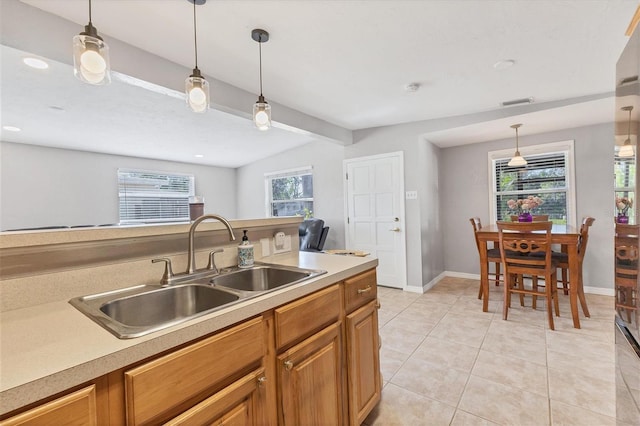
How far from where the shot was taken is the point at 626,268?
0.94 meters

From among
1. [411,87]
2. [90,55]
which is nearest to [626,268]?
[90,55]

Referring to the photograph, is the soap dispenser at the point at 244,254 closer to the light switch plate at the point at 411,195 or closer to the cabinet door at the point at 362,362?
the cabinet door at the point at 362,362

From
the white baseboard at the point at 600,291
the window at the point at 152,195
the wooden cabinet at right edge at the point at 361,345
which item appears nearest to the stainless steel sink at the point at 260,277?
the wooden cabinet at right edge at the point at 361,345

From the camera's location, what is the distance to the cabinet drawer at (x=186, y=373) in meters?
0.68

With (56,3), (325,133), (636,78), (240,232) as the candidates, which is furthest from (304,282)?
(325,133)

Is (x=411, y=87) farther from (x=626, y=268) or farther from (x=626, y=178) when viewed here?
(x=626, y=268)

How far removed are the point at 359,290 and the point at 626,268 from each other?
1.01m

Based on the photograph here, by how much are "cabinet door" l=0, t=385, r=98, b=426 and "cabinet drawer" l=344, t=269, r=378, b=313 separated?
3.28 feet

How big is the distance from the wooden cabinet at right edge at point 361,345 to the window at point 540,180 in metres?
3.72

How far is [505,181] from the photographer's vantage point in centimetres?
432

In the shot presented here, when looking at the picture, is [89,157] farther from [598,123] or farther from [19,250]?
[598,123]

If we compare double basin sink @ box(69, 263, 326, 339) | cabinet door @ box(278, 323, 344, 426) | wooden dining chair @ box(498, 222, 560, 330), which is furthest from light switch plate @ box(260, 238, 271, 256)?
wooden dining chair @ box(498, 222, 560, 330)

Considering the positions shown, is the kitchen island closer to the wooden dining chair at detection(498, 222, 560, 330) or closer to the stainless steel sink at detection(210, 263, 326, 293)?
the stainless steel sink at detection(210, 263, 326, 293)

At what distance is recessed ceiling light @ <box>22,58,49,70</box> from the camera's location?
2.27 metres
